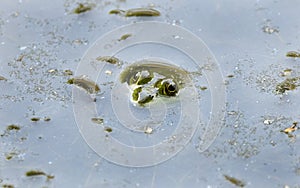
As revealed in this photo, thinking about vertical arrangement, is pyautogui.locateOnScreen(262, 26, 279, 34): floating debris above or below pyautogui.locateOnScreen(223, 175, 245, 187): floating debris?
above

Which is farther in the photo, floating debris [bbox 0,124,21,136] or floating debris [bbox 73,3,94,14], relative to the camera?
floating debris [bbox 73,3,94,14]

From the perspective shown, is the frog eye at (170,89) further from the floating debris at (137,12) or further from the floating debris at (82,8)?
the floating debris at (82,8)

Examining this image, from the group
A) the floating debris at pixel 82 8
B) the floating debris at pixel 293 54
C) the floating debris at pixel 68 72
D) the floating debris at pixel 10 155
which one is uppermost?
the floating debris at pixel 293 54

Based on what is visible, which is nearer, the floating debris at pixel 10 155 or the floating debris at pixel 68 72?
the floating debris at pixel 10 155

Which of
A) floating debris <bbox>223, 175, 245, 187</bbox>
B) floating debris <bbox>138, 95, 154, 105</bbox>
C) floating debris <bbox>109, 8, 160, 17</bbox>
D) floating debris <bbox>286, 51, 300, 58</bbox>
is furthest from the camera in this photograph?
floating debris <bbox>109, 8, 160, 17</bbox>

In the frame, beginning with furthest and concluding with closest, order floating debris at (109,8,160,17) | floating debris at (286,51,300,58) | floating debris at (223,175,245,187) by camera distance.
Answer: floating debris at (109,8,160,17), floating debris at (286,51,300,58), floating debris at (223,175,245,187)

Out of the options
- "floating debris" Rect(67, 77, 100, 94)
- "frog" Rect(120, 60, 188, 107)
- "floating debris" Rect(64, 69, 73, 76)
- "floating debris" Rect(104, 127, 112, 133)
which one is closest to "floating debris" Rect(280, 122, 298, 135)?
"frog" Rect(120, 60, 188, 107)

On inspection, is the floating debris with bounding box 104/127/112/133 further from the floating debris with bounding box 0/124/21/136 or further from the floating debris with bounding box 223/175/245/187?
the floating debris with bounding box 223/175/245/187

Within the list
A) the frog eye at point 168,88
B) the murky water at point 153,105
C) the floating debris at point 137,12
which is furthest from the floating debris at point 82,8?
the frog eye at point 168,88
